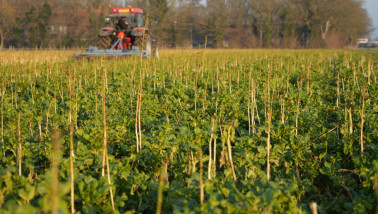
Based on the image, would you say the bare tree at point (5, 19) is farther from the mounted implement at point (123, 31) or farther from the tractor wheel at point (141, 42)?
the tractor wheel at point (141, 42)

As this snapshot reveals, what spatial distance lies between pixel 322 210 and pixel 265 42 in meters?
44.3

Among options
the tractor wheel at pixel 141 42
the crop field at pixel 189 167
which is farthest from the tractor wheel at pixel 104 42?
the crop field at pixel 189 167

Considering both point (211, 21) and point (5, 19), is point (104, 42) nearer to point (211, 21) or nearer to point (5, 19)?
point (5, 19)

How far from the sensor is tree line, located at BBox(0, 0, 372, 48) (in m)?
33.0

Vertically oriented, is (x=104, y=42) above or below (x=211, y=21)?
below

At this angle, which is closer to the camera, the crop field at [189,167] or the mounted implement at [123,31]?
the crop field at [189,167]

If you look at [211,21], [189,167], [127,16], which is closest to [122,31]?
[127,16]

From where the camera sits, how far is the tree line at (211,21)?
33.0 m

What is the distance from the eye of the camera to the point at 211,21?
43.4 meters

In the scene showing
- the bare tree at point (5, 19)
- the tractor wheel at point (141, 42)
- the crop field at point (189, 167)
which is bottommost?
the crop field at point (189, 167)

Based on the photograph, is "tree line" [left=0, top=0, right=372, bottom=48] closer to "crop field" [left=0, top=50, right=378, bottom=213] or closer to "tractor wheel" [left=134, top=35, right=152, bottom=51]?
"tractor wheel" [left=134, top=35, right=152, bottom=51]

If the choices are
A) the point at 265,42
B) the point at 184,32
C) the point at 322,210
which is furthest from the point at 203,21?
the point at 322,210

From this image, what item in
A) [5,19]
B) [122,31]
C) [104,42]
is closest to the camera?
[104,42]

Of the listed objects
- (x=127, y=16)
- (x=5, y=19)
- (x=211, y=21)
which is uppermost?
(x=211, y=21)
